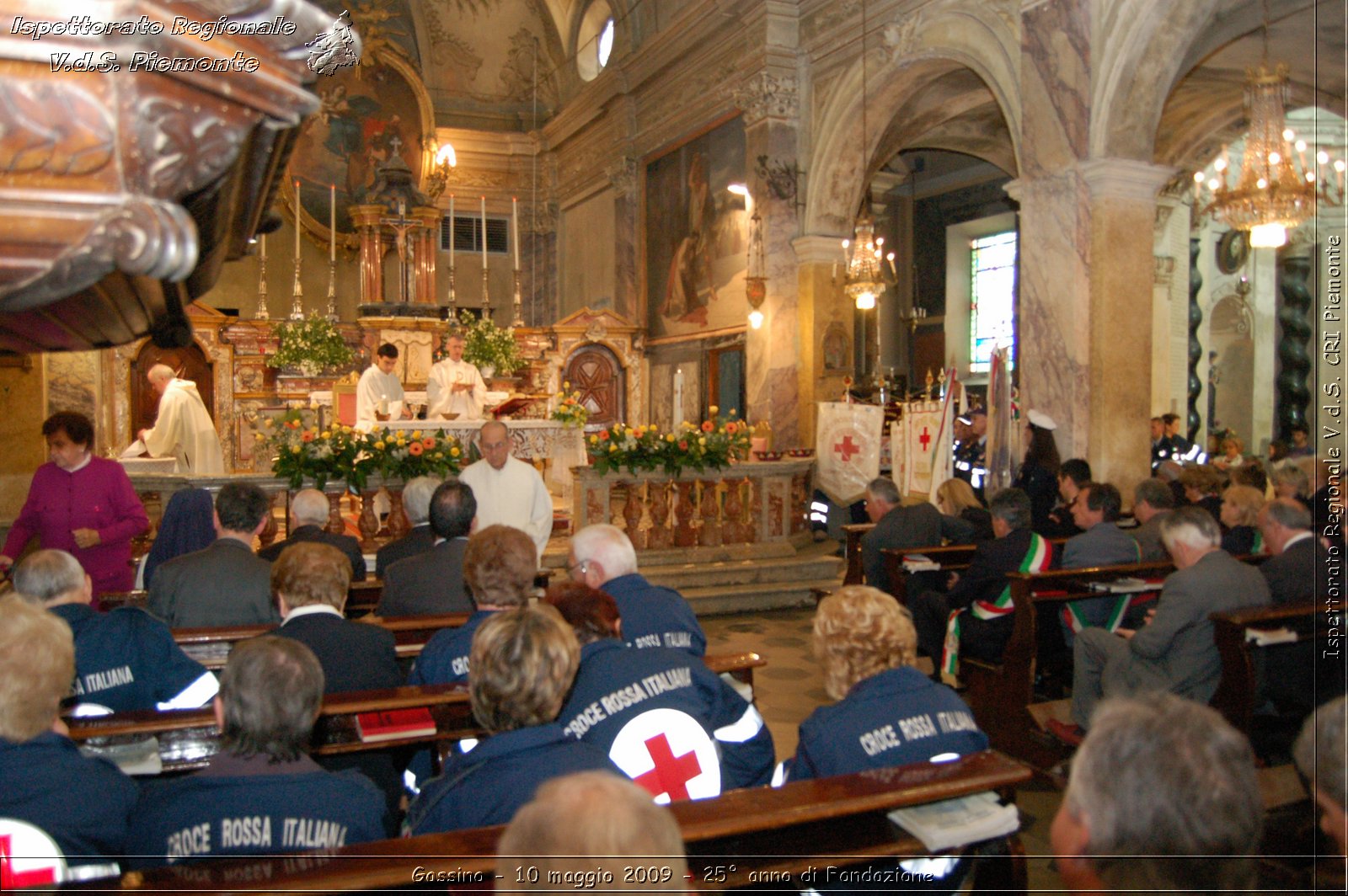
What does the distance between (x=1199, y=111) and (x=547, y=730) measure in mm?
12539

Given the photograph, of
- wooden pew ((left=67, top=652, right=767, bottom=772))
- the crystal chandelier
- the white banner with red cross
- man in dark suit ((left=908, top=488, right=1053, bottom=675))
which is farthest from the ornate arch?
wooden pew ((left=67, top=652, right=767, bottom=772))

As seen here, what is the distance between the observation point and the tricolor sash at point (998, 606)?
507 cm

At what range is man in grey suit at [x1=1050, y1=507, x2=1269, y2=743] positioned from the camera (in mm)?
3943

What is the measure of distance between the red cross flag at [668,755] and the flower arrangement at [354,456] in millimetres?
5918

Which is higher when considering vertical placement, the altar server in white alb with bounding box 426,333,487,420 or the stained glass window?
the stained glass window

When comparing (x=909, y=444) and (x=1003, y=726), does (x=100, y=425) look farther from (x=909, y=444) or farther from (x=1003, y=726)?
(x=1003, y=726)

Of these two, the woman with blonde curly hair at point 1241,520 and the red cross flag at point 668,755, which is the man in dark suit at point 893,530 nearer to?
the woman with blonde curly hair at point 1241,520

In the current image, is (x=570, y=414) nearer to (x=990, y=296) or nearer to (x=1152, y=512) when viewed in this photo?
(x=1152, y=512)

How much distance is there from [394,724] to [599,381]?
1365 cm

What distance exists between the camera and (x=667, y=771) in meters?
2.66

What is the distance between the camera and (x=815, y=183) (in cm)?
1252

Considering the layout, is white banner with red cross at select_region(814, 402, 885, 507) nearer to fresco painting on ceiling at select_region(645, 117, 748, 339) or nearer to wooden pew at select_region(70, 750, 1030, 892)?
fresco painting on ceiling at select_region(645, 117, 748, 339)

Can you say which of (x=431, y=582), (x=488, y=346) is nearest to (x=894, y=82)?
(x=488, y=346)

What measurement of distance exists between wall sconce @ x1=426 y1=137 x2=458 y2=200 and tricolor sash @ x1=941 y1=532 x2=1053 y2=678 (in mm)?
12325
